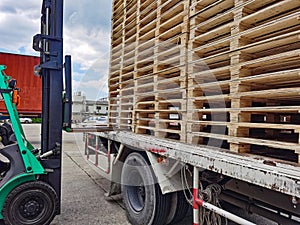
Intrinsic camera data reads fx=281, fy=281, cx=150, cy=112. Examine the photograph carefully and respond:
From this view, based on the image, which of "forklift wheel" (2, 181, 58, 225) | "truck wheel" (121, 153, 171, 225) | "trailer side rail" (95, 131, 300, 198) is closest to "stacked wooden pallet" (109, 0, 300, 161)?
"trailer side rail" (95, 131, 300, 198)

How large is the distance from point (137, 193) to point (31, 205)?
144 cm

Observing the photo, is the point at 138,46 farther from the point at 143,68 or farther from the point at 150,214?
the point at 150,214

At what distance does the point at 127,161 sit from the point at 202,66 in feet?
6.41

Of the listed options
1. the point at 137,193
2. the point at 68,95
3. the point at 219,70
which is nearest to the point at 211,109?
the point at 219,70

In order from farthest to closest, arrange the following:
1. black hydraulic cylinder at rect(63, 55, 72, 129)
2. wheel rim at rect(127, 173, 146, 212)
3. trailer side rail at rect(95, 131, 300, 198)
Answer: black hydraulic cylinder at rect(63, 55, 72, 129) < wheel rim at rect(127, 173, 146, 212) < trailer side rail at rect(95, 131, 300, 198)

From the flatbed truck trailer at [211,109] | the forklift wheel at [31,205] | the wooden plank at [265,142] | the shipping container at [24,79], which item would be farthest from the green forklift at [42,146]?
the shipping container at [24,79]

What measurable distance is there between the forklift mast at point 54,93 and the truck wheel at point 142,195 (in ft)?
3.23

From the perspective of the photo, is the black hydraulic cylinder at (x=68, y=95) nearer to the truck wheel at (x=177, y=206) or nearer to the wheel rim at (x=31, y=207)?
the wheel rim at (x=31, y=207)

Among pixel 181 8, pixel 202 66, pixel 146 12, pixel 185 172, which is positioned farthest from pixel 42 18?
pixel 185 172

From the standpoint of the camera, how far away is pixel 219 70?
8.12 ft

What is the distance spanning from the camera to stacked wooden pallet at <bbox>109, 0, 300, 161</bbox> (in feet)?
6.79

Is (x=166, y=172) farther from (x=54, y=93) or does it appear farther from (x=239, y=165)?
(x=54, y=93)

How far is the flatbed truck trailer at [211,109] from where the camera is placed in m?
2.04

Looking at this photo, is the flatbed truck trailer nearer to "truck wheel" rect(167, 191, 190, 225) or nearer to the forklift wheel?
"truck wheel" rect(167, 191, 190, 225)
